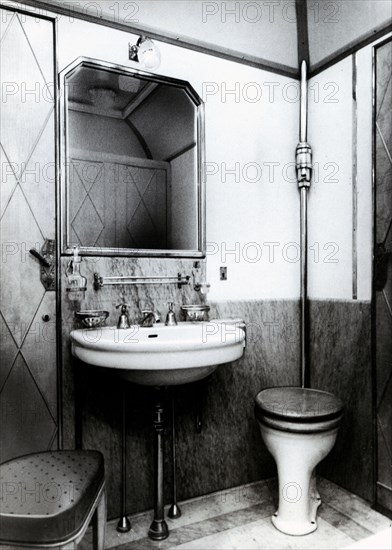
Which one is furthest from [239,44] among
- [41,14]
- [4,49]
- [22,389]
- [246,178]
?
[22,389]

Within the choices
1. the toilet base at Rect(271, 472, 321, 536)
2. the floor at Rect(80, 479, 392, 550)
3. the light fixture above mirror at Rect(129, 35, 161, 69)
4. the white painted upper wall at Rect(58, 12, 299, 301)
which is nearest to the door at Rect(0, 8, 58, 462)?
the light fixture above mirror at Rect(129, 35, 161, 69)

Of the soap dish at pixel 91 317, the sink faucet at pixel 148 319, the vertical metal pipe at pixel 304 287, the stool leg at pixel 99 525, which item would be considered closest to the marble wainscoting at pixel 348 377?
the vertical metal pipe at pixel 304 287

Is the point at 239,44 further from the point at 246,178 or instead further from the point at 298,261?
the point at 298,261

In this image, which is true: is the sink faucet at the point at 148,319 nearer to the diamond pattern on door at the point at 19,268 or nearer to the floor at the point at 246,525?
the diamond pattern on door at the point at 19,268

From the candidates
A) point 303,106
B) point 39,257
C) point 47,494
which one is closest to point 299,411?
point 47,494

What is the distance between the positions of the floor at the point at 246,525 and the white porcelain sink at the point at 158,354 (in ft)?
2.39

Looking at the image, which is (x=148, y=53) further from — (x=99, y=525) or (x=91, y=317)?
(x=99, y=525)

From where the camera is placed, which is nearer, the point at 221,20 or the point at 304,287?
the point at 221,20

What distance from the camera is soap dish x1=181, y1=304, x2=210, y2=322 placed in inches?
77.4

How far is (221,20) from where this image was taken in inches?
84.0

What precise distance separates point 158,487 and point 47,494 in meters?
0.76

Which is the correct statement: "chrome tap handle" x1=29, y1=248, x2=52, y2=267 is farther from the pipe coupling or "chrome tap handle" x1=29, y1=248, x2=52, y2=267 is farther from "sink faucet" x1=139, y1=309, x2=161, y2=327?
the pipe coupling

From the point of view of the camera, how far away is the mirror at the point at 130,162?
5.92 ft

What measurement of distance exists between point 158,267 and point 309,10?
1636 mm
